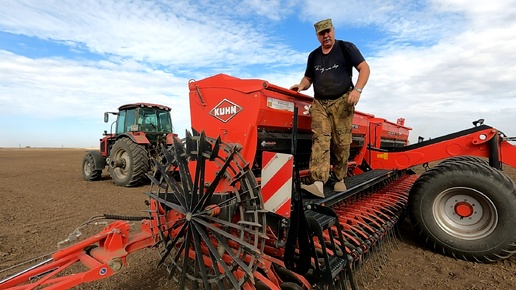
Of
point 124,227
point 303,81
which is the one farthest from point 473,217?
point 124,227

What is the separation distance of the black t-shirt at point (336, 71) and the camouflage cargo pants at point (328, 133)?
8 cm

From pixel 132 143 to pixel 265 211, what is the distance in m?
7.17

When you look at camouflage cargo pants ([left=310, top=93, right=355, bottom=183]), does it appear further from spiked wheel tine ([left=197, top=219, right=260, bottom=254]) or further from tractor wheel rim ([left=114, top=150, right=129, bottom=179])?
tractor wheel rim ([left=114, top=150, right=129, bottom=179])

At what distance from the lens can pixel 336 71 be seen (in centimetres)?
299

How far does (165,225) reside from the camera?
8.36ft

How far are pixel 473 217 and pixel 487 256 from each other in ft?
1.24

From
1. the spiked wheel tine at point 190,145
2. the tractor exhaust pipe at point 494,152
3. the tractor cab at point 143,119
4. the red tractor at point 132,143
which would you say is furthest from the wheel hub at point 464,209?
the tractor cab at point 143,119

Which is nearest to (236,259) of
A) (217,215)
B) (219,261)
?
(219,261)

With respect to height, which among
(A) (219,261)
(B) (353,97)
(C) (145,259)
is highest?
(B) (353,97)

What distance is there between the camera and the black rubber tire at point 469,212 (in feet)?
9.66

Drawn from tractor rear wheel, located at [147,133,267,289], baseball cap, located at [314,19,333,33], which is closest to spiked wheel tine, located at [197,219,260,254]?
tractor rear wheel, located at [147,133,267,289]

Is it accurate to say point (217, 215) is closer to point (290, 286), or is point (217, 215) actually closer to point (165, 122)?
point (290, 286)

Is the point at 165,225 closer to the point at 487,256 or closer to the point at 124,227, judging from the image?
the point at 124,227

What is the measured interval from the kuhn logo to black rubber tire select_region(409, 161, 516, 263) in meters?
2.23
